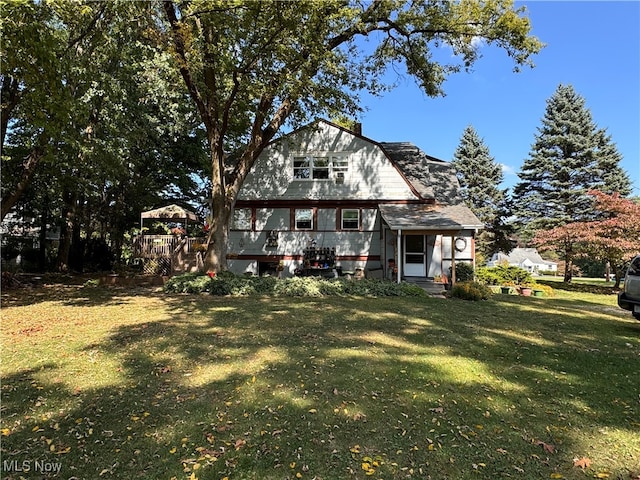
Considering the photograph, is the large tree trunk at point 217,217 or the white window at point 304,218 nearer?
the large tree trunk at point 217,217

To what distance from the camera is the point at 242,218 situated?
17.5 m

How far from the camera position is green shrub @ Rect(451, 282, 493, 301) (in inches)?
444

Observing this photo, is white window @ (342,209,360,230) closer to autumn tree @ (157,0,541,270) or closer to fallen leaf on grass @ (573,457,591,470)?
autumn tree @ (157,0,541,270)

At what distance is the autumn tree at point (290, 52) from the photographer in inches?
405

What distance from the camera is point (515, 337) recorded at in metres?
6.66

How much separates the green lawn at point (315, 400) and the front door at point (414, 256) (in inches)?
338

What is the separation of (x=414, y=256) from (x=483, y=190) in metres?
14.4

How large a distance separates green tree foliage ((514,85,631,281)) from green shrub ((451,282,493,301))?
43.5 ft

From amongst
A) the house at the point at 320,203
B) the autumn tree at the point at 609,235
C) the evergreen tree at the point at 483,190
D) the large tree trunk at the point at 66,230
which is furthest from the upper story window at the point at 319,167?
the evergreen tree at the point at 483,190

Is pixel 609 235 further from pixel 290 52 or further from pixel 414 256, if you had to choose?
pixel 290 52

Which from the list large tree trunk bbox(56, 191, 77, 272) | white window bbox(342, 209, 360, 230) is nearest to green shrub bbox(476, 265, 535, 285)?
white window bbox(342, 209, 360, 230)

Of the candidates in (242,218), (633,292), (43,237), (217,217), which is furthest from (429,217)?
(43,237)

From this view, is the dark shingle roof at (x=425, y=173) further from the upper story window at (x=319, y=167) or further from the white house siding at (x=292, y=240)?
the white house siding at (x=292, y=240)

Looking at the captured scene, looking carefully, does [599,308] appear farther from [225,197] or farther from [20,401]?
[20,401]
